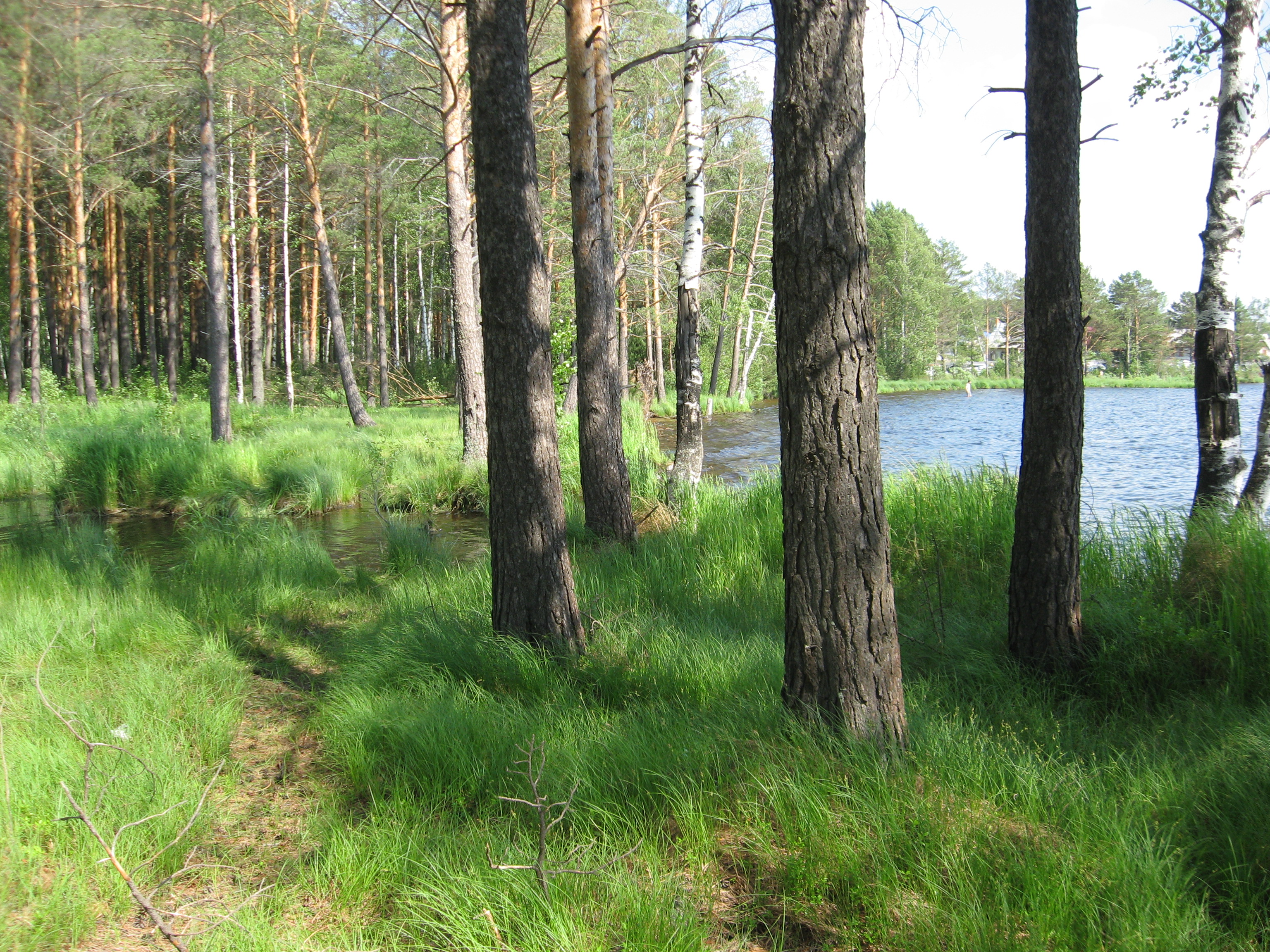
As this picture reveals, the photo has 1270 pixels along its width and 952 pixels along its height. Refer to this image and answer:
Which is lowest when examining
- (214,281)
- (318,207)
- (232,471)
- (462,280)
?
(232,471)

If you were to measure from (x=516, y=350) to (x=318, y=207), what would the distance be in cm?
1680

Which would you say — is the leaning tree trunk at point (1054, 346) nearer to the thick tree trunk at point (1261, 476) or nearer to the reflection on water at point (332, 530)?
the thick tree trunk at point (1261, 476)

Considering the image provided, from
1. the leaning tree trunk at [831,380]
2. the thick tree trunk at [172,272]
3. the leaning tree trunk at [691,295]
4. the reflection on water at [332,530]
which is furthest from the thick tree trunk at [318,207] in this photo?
the leaning tree trunk at [831,380]

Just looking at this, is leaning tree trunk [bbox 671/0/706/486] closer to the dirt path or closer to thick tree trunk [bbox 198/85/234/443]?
the dirt path

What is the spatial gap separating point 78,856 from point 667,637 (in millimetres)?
2589

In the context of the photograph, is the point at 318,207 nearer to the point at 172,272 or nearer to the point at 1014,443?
the point at 172,272

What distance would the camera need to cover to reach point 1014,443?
1986cm

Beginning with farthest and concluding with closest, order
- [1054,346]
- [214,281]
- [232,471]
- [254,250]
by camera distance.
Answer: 1. [254,250]
2. [214,281]
3. [232,471]
4. [1054,346]

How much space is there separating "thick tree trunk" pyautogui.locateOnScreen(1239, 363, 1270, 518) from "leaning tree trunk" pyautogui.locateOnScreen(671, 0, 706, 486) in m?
4.64

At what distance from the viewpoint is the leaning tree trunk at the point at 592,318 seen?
688 cm

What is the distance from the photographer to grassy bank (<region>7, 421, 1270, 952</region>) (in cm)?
217

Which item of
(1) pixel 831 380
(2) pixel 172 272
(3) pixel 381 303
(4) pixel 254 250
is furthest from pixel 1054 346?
(2) pixel 172 272

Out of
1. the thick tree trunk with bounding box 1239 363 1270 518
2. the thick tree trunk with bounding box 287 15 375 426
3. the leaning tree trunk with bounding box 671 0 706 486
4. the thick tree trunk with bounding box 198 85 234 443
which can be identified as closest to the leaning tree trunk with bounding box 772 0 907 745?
the thick tree trunk with bounding box 1239 363 1270 518

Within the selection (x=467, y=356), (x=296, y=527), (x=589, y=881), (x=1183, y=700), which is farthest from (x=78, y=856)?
(x=467, y=356)
